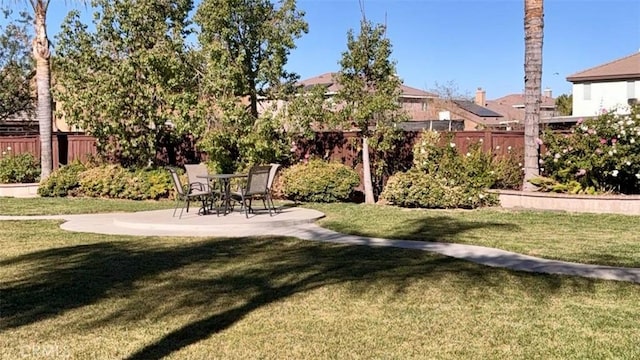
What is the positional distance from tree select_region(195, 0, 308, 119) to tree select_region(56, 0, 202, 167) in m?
0.95

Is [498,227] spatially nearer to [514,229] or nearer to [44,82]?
[514,229]

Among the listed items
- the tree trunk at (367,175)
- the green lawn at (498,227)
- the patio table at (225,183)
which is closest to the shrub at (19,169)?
the green lawn at (498,227)

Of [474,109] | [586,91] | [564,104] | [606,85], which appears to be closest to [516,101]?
[564,104]

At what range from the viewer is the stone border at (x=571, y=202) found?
1324 centimetres

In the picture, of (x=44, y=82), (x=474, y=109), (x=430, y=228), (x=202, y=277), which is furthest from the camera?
(x=474, y=109)

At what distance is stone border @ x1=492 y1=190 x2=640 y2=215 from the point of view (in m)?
13.2

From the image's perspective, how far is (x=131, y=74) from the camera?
17.6 metres

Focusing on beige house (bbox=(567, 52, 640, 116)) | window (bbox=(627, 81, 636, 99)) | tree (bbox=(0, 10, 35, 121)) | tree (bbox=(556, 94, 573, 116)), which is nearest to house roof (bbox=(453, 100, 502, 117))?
tree (bbox=(556, 94, 573, 116))

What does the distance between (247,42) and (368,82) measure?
3724 mm

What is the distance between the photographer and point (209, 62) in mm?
16828

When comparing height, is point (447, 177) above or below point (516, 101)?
below

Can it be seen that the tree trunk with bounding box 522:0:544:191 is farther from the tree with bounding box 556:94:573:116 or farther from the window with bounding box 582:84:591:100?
the tree with bounding box 556:94:573:116

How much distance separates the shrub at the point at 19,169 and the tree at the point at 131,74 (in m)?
3.15

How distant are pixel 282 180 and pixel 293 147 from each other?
1564 mm
